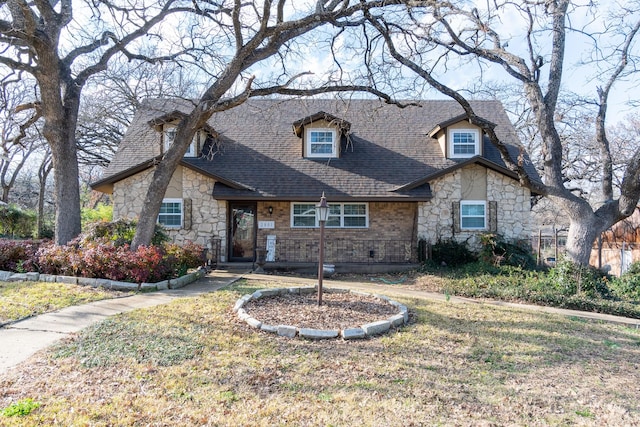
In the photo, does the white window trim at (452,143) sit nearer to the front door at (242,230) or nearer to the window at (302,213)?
the window at (302,213)

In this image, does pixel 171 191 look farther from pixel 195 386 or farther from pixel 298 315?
pixel 195 386

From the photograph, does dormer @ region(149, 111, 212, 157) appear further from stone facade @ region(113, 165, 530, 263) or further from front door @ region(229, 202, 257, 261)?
front door @ region(229, 202, 257, 261)

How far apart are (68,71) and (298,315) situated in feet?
34.2

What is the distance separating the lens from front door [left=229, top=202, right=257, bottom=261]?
1515 cm

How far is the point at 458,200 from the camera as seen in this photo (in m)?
14.8

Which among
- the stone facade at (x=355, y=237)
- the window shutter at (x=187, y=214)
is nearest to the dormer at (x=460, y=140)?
the stone facade at (x=355, y=237)

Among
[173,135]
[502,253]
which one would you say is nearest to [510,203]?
[502,253]

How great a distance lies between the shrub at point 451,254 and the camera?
1405 cm

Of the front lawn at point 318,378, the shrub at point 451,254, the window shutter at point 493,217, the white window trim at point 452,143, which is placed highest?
the white window trim at point 452,143

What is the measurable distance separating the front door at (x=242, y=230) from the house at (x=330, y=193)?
0.04 m

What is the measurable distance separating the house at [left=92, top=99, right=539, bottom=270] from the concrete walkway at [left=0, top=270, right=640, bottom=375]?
3.51 meters

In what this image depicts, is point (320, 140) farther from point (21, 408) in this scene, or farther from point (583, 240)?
point (21, 408)

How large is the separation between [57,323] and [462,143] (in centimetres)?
1448

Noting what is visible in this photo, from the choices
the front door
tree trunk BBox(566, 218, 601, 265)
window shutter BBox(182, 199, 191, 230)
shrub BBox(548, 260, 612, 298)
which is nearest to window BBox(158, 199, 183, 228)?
window shutter BBox(182, 199, 191, 230)
